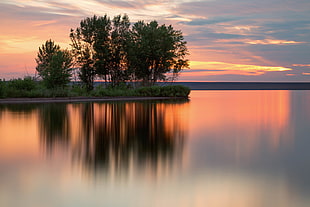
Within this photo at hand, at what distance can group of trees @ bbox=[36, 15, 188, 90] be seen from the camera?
164ft

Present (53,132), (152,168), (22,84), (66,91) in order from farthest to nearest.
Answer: (66,91) < (22,84) < (53,132) < (152,168)

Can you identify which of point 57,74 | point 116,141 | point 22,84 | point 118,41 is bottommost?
point 116,141

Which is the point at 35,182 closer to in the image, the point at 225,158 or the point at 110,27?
the point at 225,158

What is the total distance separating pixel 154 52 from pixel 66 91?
52.4 feet

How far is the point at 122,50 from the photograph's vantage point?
168 feet

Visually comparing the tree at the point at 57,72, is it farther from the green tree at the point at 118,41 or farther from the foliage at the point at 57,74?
the green tree at the point at 118,41

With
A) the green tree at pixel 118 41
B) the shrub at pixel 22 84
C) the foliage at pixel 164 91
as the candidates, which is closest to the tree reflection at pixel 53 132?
the shrub at pixel 22 84

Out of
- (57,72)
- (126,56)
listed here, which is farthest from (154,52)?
(57,72)

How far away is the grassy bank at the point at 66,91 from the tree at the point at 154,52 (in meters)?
3.98

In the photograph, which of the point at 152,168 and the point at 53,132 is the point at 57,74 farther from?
the point at 152,168

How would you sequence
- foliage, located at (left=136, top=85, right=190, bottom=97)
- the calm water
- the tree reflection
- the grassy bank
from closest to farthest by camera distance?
the calm water
the tree reflection
the grassy bank
foliage, located at (left=136, top=85, right=190, bottom=97)

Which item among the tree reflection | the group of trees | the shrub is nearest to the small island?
the group of trees

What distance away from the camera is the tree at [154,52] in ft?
164

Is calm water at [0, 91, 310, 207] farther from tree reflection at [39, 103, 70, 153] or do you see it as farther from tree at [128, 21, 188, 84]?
tree at [128, 21, 188, 84]
